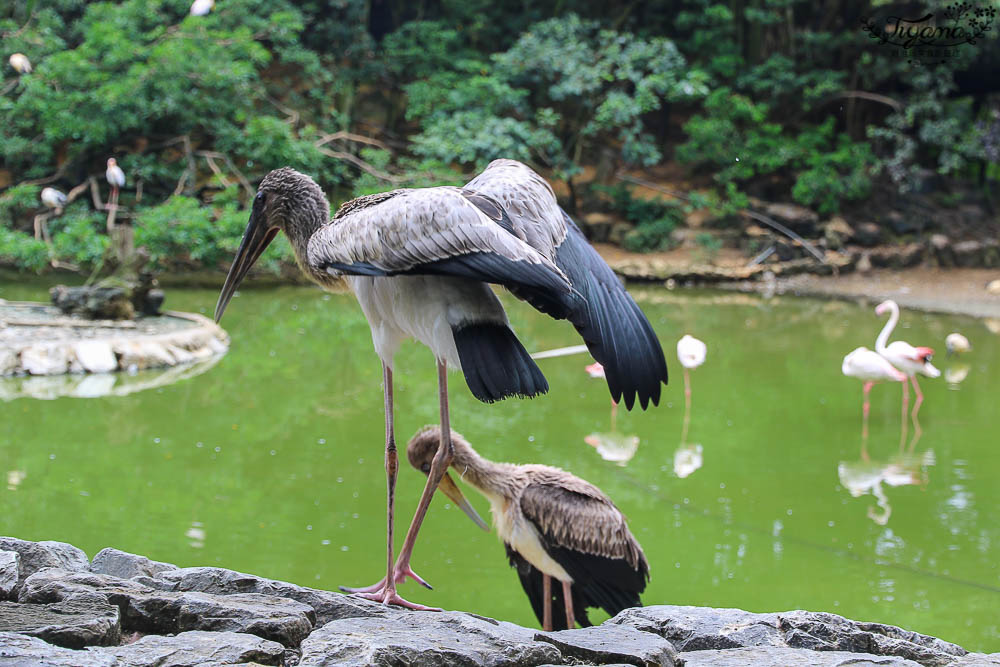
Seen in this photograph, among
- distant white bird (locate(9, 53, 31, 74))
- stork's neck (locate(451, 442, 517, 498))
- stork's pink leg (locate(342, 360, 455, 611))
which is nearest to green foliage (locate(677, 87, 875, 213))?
distant white bird (locate(9, 53, 31, 74))

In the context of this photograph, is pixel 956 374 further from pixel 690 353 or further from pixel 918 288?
pixel 918 288

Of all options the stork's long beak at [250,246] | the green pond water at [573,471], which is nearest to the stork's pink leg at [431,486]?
the stork's long beak at [250,246]

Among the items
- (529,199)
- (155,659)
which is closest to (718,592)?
(529,199)

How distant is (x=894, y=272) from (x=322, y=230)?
36.2 ft

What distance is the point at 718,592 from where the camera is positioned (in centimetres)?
384

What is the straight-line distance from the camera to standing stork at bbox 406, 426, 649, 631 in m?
3.23

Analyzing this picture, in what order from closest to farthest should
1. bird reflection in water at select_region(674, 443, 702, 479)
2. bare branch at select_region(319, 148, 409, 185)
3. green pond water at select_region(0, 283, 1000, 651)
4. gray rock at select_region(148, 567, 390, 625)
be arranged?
gray rock at select_region(148, 567, 390, 625)
green pond water at select_region(0, 283, 1000, 651)
bird reflection in water at select_region(674, 443, 702, 479)
bare branch at select_region(319, 148, 409, 185)

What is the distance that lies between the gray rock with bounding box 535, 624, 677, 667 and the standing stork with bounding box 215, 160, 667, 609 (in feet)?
1.71

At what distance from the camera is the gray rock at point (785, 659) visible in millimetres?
2164

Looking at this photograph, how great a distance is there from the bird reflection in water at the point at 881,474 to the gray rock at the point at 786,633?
7.91 feet

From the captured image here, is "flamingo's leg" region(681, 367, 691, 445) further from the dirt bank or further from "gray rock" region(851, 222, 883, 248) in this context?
"gray rock" region(851, 222, 883, 248)

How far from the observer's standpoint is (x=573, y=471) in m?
5.27

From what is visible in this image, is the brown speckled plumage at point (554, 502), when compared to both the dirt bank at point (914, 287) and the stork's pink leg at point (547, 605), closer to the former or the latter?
the stork's pink leg at point (547, 605)

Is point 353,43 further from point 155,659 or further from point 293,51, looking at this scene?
point 155,659
